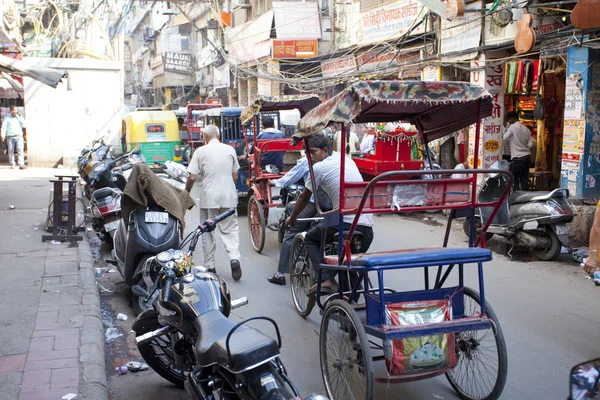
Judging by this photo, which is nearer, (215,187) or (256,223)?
(215,187)

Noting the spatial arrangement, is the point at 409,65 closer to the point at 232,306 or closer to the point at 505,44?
the point at 505,44

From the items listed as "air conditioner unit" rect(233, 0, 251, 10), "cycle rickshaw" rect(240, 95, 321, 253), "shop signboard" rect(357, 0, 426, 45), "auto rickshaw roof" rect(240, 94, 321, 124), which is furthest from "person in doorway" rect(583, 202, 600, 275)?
"air conditioner unit" rect(233, 0, 251, 10)

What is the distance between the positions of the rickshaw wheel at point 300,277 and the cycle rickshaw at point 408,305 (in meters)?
1.22

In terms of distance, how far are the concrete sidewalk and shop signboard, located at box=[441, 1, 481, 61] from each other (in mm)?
8160

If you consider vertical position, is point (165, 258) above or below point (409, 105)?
below

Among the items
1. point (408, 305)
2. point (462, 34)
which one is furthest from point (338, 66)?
point (408, 305)

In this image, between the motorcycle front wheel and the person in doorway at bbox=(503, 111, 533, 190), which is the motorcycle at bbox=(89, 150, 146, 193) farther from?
the person in doorway at bbox=(503, 111, 533, 190)

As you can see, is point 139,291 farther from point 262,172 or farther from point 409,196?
point 262,172

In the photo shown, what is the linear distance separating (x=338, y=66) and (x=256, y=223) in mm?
11283

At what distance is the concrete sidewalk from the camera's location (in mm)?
Result: 4148

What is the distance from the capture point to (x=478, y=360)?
404 centimetres

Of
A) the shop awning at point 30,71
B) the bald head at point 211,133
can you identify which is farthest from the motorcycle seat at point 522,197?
the shop awning at point 30,71

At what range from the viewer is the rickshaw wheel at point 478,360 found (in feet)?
12.4

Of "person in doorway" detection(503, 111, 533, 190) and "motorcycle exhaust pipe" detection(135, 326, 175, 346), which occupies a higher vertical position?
"person in doorway" detection(503, 111, 533, 190)
